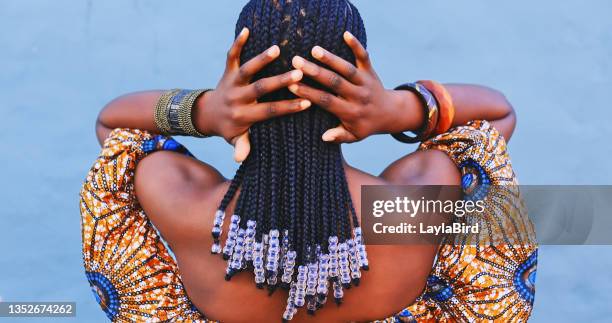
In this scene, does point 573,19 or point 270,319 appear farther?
point 573,19

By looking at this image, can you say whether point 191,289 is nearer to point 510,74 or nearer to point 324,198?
point 324,198

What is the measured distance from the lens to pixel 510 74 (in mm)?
3416

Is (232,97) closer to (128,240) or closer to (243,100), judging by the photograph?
(243,100)

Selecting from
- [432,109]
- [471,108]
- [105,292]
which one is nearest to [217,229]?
[105,292]

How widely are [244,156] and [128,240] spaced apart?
12.2 inches

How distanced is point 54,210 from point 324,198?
89.8 inches

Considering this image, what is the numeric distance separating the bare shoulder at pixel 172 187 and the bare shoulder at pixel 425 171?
29 centimetres

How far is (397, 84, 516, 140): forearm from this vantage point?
1.21m

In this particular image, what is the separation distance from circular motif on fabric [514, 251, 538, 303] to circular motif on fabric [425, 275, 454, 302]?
0.11m

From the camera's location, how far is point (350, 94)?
108cm

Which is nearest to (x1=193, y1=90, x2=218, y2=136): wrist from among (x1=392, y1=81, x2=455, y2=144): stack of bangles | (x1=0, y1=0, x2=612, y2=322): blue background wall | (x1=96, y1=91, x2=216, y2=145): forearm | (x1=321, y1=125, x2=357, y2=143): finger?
(x1=96, y1=91, x2=216, y2=145): forearm

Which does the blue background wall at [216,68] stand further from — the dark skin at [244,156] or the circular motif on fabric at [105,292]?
the dark skin at [244,156]

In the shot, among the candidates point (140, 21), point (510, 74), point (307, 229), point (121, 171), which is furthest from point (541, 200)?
point (140, 21)

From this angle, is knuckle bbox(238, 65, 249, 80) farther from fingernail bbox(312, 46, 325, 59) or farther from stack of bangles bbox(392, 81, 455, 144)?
stack of bangles bbox(392, 81, 455, 144)
